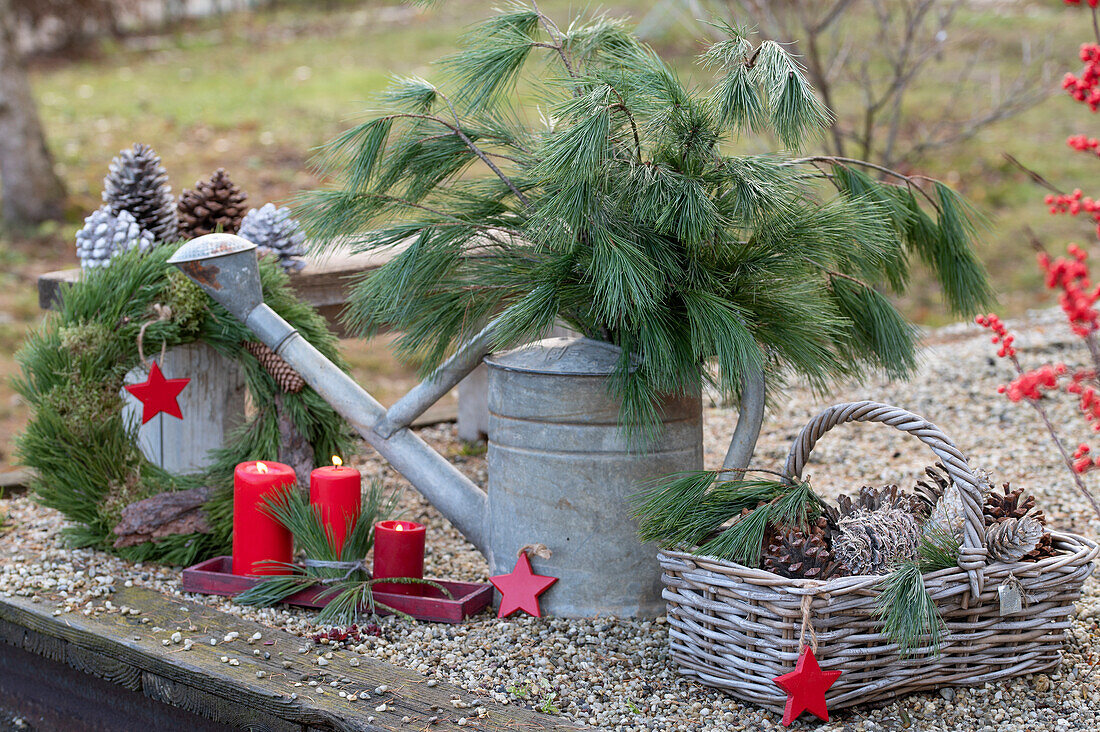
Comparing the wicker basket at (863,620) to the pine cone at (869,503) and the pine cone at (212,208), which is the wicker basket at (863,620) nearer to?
the pine cone at (869,503)

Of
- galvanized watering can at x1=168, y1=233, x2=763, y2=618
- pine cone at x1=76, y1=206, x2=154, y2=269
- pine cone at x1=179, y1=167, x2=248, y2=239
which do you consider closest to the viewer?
galvanized watering can at x1=168, y1=233, x2=763, y2=618

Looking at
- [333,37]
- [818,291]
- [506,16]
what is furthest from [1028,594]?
[333,37]

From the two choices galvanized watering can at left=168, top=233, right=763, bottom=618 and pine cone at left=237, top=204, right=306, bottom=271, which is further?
pine cone at left=237, top=204, right=306, bottom=271

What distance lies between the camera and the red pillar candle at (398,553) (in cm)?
194

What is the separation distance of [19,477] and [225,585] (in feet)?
3.84

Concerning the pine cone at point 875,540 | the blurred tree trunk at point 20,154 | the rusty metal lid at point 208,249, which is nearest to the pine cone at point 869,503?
the pine cone at point 875,540

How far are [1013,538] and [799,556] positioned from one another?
33cm

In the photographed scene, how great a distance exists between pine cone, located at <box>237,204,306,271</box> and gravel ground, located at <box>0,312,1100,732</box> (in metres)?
0.71

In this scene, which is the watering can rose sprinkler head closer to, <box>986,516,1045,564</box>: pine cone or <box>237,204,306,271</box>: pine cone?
<box>237,204,306,271</box>: pine cone

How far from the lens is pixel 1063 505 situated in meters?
2.42

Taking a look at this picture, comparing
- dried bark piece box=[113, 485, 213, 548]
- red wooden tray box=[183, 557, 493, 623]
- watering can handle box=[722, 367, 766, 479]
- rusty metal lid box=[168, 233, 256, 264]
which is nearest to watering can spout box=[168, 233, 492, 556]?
rusty metal lid box=[168, 233, 256, 264]

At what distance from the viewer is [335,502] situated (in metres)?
1.96

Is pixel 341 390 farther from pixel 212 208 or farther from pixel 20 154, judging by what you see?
pixel 20 154

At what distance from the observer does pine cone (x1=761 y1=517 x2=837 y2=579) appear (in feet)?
5.11
